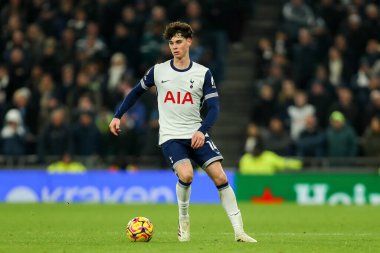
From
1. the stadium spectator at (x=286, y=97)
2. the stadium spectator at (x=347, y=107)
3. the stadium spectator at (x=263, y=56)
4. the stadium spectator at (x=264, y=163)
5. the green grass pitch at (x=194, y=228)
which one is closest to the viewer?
the green grass pitch at (x=194, y=228)

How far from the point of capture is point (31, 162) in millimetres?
24984

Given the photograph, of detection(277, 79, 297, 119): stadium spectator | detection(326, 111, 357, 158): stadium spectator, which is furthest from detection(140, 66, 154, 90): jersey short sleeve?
detection(277, 79, 297, 119): stadium spectator

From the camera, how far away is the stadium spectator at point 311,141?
2327 centimetres

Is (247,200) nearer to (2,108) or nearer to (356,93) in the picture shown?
(356,93)

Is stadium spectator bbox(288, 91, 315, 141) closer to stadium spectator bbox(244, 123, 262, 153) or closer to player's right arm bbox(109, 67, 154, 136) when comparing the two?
stadium spectator bbox(244, 123, 262, 153)

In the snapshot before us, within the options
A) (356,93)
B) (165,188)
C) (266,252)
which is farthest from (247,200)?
(266,252)

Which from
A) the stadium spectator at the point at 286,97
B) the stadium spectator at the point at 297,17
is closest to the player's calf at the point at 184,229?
A: the stadium spectator at the point at 286,97

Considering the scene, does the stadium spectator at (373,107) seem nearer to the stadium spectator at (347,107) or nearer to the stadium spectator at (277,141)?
the stadium spectator at (347,107)

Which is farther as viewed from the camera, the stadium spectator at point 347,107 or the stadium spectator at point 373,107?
the stadium spectator at point 347,107

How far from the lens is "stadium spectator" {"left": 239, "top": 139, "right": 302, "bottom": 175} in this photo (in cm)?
2358

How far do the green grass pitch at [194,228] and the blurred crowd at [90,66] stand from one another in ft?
8.81

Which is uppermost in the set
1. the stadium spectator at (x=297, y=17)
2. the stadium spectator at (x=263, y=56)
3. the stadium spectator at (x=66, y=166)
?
the stadium spectator at (x=297, y=17)

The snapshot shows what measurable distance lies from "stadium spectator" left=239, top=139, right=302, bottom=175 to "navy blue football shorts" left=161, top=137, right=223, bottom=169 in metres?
11.5

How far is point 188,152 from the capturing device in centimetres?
1209
